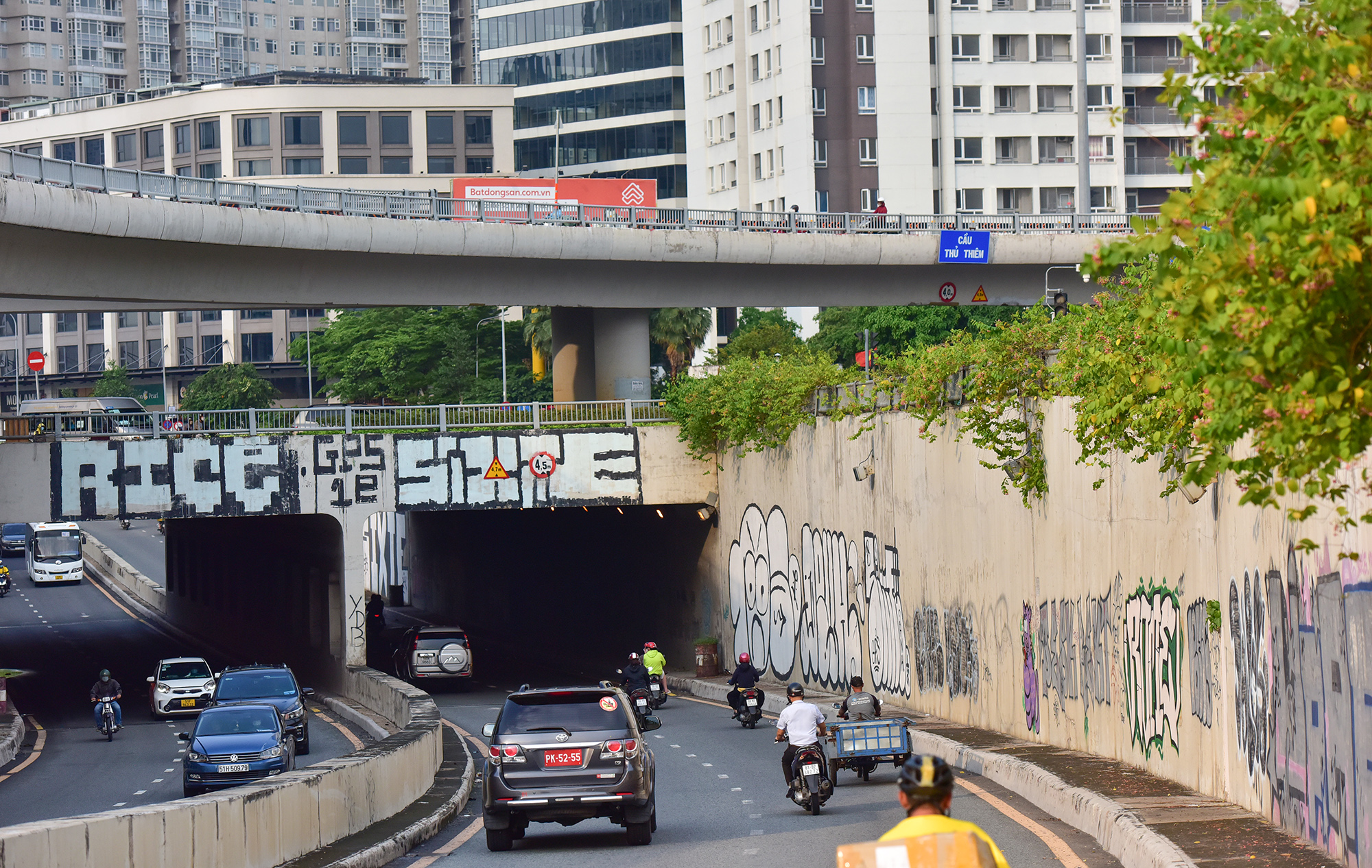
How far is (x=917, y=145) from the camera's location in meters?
95.4

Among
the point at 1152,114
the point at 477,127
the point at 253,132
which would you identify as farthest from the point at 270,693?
the point at 253,132

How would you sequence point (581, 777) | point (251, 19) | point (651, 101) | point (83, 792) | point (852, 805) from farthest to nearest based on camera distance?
point (251, 19)
point (651, 101)
point (83, 792)
point (852, 805)
point (581, 777)

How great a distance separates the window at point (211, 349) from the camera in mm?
127062

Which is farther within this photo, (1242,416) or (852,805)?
(852,805)

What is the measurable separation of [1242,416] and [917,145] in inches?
3521

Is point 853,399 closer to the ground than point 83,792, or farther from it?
farther from it

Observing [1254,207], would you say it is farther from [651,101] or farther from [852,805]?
[651,101]

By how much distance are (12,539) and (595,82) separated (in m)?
49.7

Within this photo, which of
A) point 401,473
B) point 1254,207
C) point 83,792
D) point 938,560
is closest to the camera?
point 1254,207

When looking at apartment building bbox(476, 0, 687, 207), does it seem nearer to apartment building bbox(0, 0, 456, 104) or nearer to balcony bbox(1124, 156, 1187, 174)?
balcony bbox(1124, 156, 1187, 174)

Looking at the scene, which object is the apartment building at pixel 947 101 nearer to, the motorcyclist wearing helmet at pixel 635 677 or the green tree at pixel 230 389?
the green tree at pixel 230 389

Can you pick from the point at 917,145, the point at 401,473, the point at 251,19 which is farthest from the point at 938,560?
the point at 251,19

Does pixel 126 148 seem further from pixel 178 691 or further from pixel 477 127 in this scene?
pixel 178 691

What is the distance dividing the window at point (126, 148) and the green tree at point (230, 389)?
21.7 metres
